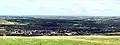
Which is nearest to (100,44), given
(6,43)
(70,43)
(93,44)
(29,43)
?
(93,44)

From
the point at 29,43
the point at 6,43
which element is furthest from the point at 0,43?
the point at 29,43

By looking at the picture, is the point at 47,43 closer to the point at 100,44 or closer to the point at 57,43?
the point at 57,43

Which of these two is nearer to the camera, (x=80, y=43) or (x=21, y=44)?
(x=21, y=44)

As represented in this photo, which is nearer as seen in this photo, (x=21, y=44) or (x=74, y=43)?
(x=21, y=44)

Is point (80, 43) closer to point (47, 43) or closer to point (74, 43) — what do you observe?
point (74, 43)

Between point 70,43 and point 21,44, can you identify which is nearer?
point 21,44

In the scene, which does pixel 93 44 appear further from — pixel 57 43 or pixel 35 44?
pixel 35 44

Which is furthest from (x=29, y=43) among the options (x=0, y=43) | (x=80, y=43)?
(x=80, y=43)
